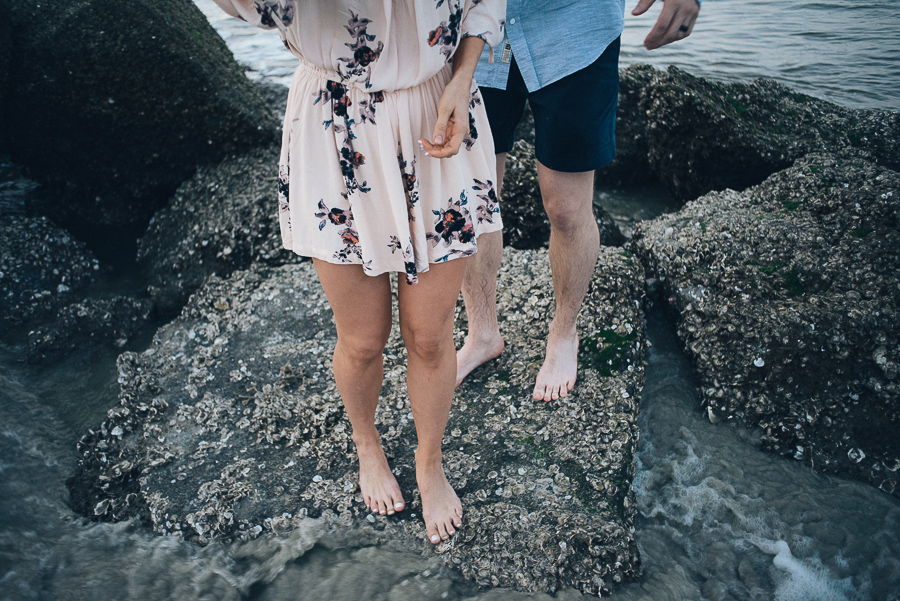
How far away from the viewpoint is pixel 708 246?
2955mm

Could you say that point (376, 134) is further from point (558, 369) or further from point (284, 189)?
point (558, 369)

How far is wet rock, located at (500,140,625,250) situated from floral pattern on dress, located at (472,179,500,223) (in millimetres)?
1753

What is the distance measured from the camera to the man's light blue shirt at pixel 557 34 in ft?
6.25

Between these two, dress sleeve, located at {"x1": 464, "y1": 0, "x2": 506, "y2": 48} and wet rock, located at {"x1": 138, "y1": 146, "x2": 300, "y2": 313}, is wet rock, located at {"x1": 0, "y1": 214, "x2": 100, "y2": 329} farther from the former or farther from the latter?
dress sleeve, located at {"x1": 464, "y1": 0, "x2": 506, "y2": 48}

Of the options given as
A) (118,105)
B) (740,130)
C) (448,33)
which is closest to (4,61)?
(118,105)

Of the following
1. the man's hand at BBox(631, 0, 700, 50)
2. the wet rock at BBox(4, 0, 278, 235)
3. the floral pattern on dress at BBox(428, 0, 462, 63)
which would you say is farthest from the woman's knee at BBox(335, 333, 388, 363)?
the wet rock at BBox(4, 0, 278, 235)

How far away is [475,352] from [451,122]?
1.41 m

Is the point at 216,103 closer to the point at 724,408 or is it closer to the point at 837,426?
the point at 724,408

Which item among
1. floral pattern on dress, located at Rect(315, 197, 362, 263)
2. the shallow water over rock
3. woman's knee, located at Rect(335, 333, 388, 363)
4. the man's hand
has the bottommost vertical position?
the shallow water over rock

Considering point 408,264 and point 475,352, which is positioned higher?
point 408,264

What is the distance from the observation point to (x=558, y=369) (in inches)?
101

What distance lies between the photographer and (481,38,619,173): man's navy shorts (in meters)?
1.98

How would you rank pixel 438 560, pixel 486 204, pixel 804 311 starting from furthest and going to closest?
pixel 804 311 < pixel 438 560 < pixel 486 204

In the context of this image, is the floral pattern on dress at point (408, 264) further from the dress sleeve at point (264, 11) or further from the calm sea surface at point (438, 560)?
the calm sea surface at point (438, 560)
